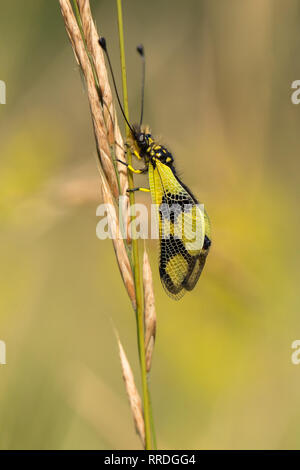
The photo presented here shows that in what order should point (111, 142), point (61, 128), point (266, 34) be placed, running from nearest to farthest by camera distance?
point (111, 142), point (266, 34), point (61, 128)

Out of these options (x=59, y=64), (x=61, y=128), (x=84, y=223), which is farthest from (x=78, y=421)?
(x=59, y=64)

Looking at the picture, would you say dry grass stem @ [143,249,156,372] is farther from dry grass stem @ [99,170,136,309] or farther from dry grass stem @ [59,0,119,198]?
dry grass stem @ [59,0,119,198]

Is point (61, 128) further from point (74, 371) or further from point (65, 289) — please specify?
point (74, 371)

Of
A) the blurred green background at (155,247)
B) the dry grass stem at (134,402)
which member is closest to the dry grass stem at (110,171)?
the dry grass stem at (134,402)

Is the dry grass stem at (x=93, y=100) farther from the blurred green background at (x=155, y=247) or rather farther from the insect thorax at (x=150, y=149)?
the blurred green background at (x=155, y=247)

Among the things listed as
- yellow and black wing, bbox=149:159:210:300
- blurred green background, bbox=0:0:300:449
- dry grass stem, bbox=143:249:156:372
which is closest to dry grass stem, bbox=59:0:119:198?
dry grass stem, bbox=143:249:156:372

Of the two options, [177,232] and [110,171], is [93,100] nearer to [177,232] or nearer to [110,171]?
[110,171]
